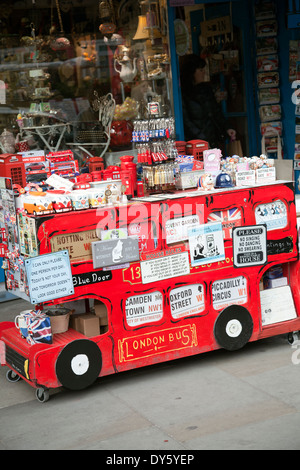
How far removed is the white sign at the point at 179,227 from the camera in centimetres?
575

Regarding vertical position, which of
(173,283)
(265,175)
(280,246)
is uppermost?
(265,175)

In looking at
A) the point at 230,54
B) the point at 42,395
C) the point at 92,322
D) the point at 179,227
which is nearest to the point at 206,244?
the point at 179,227

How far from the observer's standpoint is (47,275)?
5.32m

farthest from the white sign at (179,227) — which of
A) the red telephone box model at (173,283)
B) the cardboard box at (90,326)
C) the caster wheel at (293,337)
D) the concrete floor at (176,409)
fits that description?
the caster wheel at (293,337)

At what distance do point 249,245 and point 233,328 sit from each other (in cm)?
67

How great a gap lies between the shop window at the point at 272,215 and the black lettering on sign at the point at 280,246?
0.37 feet

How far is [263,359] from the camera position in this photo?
6074 millimetres

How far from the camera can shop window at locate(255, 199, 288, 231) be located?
6.14 meters

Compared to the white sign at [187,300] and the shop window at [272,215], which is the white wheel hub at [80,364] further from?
the shop window at [272,215]

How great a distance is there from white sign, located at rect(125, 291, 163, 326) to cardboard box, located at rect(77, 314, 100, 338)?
0.24 metres

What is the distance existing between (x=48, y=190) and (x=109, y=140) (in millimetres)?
2743

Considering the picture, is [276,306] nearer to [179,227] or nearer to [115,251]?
[179,227]

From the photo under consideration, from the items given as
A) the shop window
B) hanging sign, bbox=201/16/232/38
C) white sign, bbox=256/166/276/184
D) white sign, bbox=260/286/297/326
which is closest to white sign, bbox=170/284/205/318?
white sign, bbox=260/286/297/326

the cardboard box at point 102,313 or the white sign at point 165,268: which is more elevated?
the white sign at point 165,268
